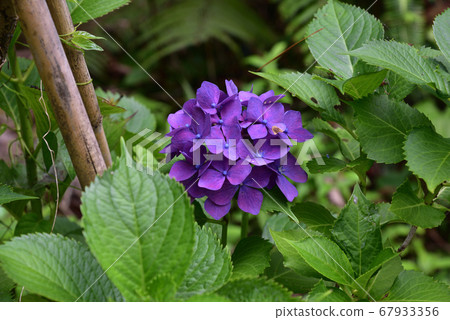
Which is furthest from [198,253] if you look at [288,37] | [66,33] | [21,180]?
[288,37]

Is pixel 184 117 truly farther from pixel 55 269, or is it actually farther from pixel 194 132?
pixel 55 269

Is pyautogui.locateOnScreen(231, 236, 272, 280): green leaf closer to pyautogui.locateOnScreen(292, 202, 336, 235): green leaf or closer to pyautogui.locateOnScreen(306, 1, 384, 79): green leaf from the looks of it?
pyautogui.locateOnScreen(292, 202, 336, 235): green leaf

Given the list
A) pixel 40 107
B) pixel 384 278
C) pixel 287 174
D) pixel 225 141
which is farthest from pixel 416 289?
pixel 40 107

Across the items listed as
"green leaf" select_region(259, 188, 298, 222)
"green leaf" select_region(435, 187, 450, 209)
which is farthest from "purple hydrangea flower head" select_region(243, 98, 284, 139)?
"green leaf" select_region(435, 187, 450, 209)

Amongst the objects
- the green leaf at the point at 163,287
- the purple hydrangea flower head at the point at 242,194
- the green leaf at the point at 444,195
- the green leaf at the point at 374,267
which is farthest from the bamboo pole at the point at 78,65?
the green leaf at the point at 444,195

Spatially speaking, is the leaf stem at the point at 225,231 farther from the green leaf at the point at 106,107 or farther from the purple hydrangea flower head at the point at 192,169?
the green leaf at the point at 106,107

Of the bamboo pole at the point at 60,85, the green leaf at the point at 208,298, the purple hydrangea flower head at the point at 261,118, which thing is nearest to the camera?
the green leaf at the point at 208,298

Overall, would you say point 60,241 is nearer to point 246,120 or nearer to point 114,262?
point 114,262
